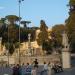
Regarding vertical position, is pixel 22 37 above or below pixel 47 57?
above

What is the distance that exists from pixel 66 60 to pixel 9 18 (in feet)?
196

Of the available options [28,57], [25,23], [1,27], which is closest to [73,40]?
[28,57]

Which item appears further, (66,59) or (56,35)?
(56,35)

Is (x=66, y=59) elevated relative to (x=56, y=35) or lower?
lower

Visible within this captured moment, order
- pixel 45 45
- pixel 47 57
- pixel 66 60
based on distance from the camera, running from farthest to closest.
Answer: pixel 45 45 < pixel 47 57 < pixel 66 60

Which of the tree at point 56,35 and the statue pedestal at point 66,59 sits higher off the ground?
the tree at point 56,35

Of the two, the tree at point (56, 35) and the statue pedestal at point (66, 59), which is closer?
the statue pedestal at point (66, 59)

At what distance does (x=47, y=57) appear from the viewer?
72.0 m

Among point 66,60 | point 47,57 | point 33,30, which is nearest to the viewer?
point 66,60

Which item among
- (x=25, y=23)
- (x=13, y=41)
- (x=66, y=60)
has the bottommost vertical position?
(x=66, y=60)

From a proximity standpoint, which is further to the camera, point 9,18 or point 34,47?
point 9,18

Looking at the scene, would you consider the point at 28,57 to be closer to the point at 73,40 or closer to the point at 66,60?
the point at 73,40

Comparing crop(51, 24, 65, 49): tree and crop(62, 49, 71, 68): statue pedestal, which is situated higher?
crop(51, 24, 65, 49): tree

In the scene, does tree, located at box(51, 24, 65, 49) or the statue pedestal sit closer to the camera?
the statue pedestal
